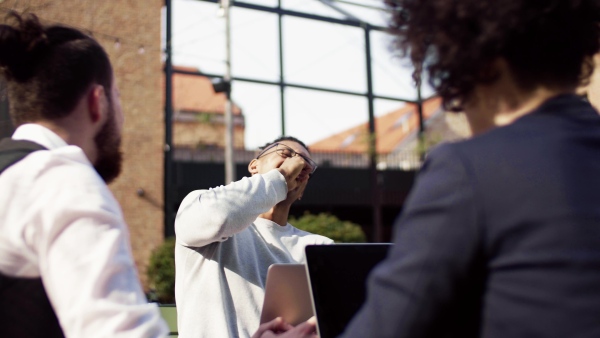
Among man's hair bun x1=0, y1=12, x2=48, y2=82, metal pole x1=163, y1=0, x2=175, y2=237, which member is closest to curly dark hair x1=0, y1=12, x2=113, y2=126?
man's hair bun x1=0, y1=12, x2=48, y2=82

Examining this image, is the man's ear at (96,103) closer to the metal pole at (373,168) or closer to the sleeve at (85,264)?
the sleeve at (85,264)

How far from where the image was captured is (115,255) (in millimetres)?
1537

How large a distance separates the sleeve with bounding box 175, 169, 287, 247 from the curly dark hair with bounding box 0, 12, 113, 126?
1097 mm

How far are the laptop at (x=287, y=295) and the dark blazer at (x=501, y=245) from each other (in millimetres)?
880

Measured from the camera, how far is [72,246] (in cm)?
151

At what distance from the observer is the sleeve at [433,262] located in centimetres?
118

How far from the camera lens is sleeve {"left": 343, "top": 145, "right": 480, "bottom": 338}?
1.18 meters

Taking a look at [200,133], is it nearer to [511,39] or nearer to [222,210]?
[222,210]

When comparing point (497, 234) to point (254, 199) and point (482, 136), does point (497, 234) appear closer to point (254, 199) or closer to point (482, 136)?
point (482, 136)

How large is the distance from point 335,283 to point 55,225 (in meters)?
0.83

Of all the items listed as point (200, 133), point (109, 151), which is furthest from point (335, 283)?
point (200, 133)

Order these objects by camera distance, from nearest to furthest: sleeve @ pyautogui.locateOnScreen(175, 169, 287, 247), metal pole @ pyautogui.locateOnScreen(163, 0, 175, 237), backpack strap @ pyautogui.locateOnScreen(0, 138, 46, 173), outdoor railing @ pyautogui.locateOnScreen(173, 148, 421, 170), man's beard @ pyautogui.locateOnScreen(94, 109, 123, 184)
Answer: backpack strap @ pyautogui.locateOnScreen(0, 138, 46, 173), man's beard @ pyautogui.locateOnScreen(94, 109, 123, 184), sleeve @ pyautogui.locateOnScreen(175, 169, 287, 247), metal pole @ pyautogui.locateOnScreen(163, 0, 175, 237), outdoor railing @ pyautogui.locateOnScreen(173, 148, 421, 170)

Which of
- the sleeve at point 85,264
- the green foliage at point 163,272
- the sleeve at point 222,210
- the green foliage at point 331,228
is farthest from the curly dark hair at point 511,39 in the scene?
the green foliage at point 163,272

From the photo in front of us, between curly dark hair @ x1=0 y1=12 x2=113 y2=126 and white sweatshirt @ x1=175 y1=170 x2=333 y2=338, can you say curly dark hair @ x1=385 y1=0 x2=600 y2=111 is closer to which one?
curly dark hair @ x1=0 y1=12 x2=113 y2=126
